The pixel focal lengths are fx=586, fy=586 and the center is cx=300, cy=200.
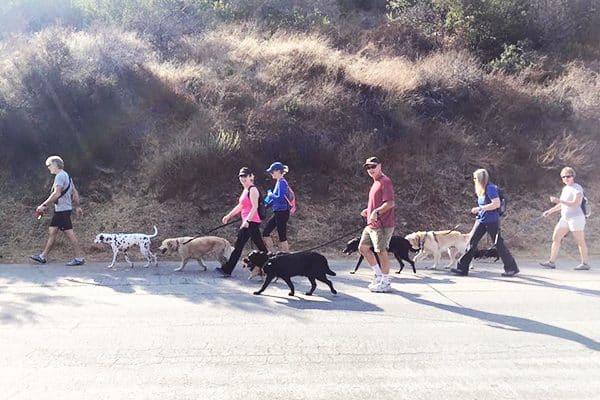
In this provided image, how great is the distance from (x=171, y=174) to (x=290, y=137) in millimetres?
3428

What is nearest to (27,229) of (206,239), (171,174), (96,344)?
(171,174)

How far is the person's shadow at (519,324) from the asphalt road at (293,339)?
1.0 inches

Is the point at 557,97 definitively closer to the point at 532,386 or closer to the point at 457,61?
the point at 457,61

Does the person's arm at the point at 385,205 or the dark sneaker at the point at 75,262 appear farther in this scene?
the dark sneaker at the point at 75,262

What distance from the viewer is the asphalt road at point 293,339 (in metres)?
5.16

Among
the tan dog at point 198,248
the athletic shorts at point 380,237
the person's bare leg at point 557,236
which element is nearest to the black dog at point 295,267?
the athletic shorts at point 380,237

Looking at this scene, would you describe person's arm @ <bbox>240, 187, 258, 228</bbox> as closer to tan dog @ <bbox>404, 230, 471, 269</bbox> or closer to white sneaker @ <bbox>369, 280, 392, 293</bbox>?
white sneaker @ <bbox>369, 280, 392, 293</bbox>

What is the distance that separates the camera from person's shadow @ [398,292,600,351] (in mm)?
6586

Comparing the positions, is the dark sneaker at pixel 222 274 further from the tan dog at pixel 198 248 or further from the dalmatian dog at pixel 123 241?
the dalmatian dog at pixel 123 241

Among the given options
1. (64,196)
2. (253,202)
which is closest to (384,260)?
→ (253,202)

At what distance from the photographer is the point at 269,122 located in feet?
51.6

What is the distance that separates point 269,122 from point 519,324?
996 centimetres

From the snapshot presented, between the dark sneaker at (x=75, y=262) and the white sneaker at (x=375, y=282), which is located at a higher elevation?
the white sneaker at (x=375, y=282)

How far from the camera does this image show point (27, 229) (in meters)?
12.4
